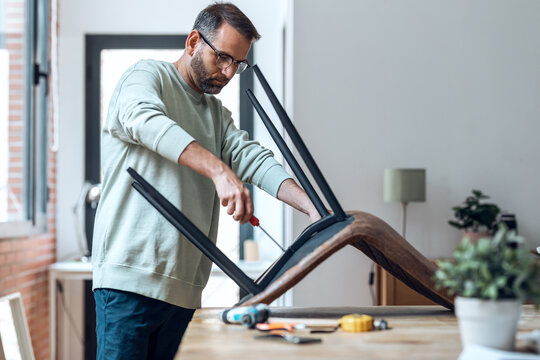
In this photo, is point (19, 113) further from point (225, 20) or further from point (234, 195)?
point (234, 195)

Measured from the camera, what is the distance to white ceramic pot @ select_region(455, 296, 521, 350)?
0.88 metres

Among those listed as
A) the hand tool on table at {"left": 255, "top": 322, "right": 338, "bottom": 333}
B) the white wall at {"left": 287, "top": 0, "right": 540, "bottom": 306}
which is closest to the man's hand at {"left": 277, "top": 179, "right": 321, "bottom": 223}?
the hand tool on table at {"left": 255, "top": 322, "right": 338, "bottom": 333}

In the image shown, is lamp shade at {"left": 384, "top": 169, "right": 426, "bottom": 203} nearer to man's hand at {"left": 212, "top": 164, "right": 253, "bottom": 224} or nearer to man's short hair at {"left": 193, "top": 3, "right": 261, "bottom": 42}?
man's short hair at {"left": 193, "top": 3, "right": 261, "bottom": 42}

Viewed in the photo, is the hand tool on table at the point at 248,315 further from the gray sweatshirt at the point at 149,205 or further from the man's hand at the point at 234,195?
the gray sweatshirt at the point at 149,205

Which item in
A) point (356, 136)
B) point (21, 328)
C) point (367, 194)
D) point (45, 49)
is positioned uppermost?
point (45, 49)

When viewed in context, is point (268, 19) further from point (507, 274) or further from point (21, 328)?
point (507, 274)

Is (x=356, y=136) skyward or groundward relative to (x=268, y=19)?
groundward

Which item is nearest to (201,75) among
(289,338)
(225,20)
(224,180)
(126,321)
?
(225,20)

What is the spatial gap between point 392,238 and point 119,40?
144 inches

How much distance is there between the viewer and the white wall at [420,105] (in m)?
3.34

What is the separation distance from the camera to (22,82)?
3639 mm

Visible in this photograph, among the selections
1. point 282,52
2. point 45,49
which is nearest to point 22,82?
point 45,49

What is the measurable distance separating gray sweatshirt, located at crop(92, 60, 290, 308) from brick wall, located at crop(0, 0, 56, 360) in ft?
5.84

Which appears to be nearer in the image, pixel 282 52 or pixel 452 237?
pixel 452 237
